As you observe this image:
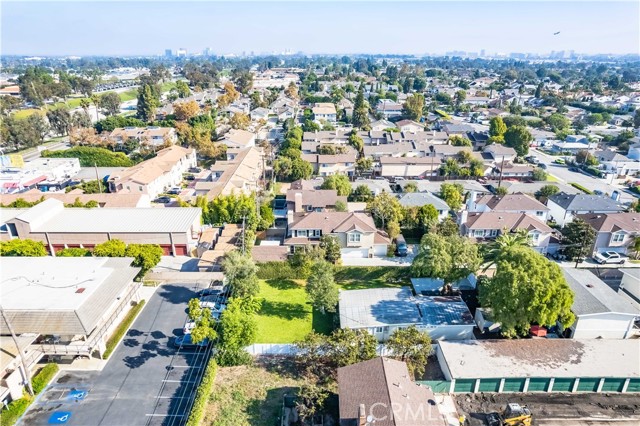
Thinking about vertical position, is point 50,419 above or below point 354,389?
below

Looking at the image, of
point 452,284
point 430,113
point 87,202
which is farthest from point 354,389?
point 430,113

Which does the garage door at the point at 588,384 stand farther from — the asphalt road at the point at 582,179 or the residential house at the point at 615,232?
the asphalt road at the point at 582,179

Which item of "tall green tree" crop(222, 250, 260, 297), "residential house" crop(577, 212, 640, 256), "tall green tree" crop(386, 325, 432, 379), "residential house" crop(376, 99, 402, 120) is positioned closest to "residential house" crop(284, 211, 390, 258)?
"tall green tree" crop(222, 250, 260, 297)

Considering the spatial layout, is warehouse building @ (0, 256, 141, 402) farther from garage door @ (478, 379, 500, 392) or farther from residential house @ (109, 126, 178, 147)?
residential house @ (109, 126, 178, 147)

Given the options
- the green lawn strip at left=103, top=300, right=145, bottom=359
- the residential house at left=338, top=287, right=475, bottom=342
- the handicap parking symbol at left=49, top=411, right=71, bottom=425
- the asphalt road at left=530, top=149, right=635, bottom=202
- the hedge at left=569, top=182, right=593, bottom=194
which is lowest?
the green lawn strip at left=103, top=300, right=145, bottom=359

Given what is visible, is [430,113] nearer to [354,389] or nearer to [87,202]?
[87,202]

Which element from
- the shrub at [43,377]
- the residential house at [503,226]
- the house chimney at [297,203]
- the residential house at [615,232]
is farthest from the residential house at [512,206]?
the shrub at [43,377]

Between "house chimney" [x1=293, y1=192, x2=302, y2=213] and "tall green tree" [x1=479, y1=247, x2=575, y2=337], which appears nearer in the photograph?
"tall green tree" [x1=479, y1=247, x2=575, y2=337]
